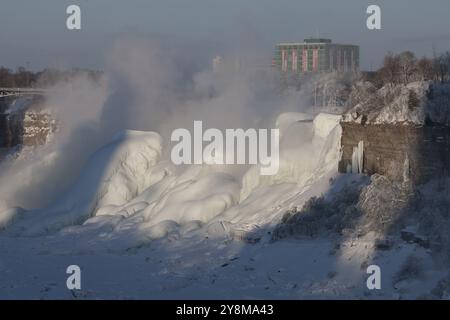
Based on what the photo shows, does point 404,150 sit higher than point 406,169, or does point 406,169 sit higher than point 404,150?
point 404,150

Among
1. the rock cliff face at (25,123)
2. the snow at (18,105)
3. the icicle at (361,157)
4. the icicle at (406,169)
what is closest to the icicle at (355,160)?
the icicle at (361,157)

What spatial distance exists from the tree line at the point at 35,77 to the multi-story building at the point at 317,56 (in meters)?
20.0

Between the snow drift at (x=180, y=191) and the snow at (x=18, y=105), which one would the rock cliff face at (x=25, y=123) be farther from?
the snow drift at (x=180, y=191)

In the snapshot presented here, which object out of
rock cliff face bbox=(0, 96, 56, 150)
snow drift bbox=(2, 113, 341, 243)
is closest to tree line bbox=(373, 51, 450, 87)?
snow drift bbox=(2, 113, 341, 243)

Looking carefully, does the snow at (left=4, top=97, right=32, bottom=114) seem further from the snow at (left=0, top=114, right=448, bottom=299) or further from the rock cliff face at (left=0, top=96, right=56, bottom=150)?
the snow at (left=0, top=114, right=448, bottom=299)

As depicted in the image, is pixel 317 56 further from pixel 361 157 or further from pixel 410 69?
pixel 361 157

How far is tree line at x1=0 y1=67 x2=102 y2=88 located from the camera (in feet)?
138

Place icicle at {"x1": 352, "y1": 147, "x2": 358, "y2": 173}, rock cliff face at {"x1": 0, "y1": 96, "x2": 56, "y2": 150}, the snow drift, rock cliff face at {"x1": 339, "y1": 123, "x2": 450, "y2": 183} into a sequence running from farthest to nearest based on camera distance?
rock cliff face at {"x1": 0, "y1": 96, "x2": 56, "y2": 150} → the snow drift → icicle at {"x1": 352, "y1": 147, "x2": 358, "y2": 173} → rock cliff face at {"x1": 339, "y1": 123, "x2": 450, "y2": 183}

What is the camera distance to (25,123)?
1395 inches

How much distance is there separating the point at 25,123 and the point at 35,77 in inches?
1361

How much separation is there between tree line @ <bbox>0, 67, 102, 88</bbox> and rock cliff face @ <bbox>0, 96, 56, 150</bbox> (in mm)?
2745

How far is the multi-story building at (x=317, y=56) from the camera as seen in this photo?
65875 millimetres

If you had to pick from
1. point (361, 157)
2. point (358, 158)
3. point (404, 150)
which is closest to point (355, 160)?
point (358, 158)

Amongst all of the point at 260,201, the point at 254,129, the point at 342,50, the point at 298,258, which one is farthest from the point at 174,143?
the point at 342,50
